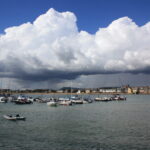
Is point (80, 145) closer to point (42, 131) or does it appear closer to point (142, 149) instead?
point (142, 149)

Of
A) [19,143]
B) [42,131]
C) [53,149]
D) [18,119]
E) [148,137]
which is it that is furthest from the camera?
[18,119]

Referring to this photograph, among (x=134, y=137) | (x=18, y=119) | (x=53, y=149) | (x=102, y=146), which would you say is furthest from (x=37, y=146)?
(x=18, y=119)

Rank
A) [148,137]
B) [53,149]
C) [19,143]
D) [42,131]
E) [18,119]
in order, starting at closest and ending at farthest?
[53,149]
[19,143]
[148,137]
[42,131]
[18,119]

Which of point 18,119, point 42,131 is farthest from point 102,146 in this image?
point 18,119

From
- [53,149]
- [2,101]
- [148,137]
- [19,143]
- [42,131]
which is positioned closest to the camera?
[53,149]

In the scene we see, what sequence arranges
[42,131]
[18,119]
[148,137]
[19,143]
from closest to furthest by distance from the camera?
[19,143], [148,137], [42,131], [18,119]

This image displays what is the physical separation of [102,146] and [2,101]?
162m

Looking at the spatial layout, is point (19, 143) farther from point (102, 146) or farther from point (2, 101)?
point (2, 101)

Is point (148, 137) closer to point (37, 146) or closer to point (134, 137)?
point (134, 137)

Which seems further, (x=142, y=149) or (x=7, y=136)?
(x=7, y=136)

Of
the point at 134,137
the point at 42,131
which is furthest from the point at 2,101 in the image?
the point at 134,137

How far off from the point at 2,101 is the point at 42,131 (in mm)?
145029

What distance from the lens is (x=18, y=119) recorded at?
7850cm

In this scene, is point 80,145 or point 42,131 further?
point 42,131
